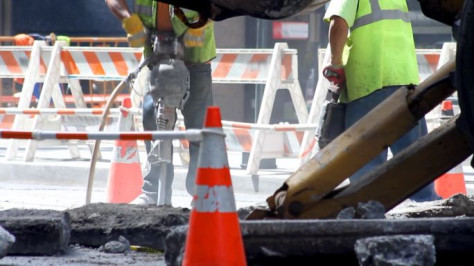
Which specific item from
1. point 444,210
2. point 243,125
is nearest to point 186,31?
point 444,210

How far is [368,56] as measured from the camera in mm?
8031

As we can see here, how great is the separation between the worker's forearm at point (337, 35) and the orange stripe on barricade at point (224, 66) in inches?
203

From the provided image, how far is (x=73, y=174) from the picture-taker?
1245cm

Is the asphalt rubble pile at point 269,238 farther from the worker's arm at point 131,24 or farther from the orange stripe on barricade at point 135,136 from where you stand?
the worker's arm at point 131,24

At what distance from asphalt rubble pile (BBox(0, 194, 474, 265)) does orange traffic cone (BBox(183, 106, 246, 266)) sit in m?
0.25

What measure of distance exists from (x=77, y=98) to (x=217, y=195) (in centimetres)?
906

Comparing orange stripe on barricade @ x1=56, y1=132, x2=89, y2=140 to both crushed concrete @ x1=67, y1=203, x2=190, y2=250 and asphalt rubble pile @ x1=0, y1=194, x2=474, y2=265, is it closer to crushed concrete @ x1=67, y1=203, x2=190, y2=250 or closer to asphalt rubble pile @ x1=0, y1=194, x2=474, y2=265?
asphalt rubble pile @ x1=0, y1=194, x2=474, y2=265

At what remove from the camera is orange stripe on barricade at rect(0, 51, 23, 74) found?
14359mm

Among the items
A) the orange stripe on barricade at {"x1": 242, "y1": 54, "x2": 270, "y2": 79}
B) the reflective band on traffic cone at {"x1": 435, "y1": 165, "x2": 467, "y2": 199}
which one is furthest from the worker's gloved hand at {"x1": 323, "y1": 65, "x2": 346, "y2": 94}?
the orange stripe on barricade at {"x1": 242, "y1": 54, "x2": 270, "y2": 79}

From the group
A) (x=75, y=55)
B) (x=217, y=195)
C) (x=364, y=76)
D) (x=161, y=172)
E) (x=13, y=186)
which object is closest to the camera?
(x=217, y=195)

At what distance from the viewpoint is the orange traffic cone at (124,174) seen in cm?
987

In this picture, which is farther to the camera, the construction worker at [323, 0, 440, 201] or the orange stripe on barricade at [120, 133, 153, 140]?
the construction worker at [323, 0, 440, 201]

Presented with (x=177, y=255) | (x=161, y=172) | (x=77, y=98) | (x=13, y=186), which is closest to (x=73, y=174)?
(x=13, y=186)

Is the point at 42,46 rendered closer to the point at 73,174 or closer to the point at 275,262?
the point at 73,174
